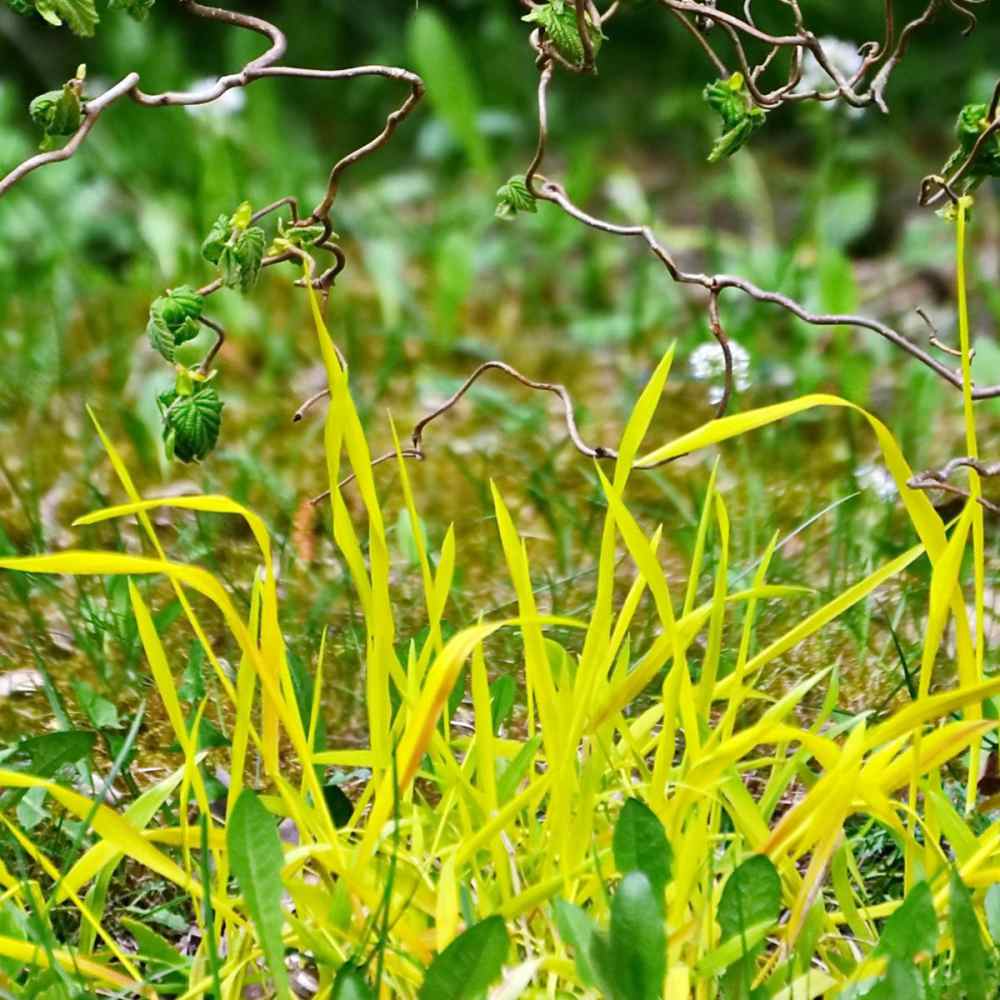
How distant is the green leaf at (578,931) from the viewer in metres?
0.98

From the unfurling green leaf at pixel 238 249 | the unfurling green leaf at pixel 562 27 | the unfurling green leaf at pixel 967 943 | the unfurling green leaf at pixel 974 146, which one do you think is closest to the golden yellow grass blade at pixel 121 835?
the unfurling green leaf at pixel 238 249

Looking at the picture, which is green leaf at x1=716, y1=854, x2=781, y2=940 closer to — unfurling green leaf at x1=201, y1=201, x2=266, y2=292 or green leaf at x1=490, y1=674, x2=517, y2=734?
green leaf at x1=490, y1=674, x2=517, y2=734

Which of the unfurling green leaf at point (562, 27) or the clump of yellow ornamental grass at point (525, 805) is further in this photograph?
the unfurling green leaf at point (562, 27)

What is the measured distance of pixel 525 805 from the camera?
1085 millimetres

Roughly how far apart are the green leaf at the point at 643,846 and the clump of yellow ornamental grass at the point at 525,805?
0.02 m

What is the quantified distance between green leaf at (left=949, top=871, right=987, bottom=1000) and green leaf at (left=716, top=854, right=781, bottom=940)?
0.35ft

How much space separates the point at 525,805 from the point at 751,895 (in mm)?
164

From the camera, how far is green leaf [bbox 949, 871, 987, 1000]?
0.98 m

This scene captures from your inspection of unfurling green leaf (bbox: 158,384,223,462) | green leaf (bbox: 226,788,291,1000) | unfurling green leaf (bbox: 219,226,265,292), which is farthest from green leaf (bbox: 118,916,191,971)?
unfurling green leaf (bbox: 219,226,265,292)

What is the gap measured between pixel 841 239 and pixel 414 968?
92.1 inches

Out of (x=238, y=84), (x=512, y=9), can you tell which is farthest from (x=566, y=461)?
(x=512, y=9)

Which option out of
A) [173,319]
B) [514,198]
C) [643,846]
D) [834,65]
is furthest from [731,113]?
[834,65]

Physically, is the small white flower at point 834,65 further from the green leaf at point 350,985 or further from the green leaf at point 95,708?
the green leaf at point 350,985

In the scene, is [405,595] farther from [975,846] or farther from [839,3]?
[839,3]
